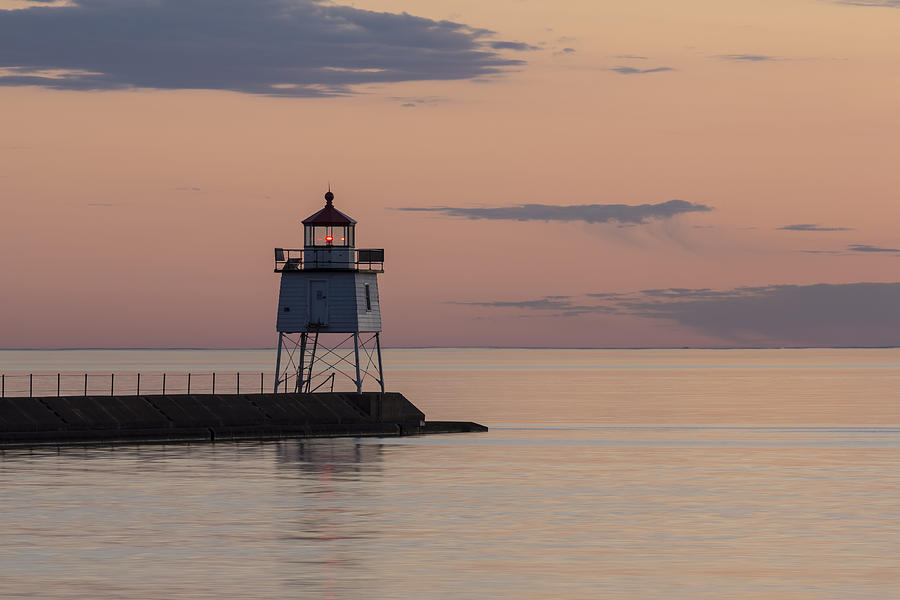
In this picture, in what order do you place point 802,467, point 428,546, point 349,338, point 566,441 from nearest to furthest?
point 428,546
point 802,467
point 349,338
point 566,441

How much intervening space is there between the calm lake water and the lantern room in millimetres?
9146

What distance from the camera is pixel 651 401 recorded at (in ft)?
467

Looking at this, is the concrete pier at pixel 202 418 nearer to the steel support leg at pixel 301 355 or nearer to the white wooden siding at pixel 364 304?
the steel support leg at pixel 301 355

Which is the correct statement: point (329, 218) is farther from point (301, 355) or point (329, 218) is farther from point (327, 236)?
point (301, 355)

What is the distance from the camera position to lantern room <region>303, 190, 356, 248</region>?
73250 mm

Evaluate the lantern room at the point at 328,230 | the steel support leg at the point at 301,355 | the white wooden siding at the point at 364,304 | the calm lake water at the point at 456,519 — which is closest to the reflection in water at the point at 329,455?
the calm lake water at the point at 456,519

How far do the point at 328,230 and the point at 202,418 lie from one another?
33.7 feet

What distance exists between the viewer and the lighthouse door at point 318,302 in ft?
240

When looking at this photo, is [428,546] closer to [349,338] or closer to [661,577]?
[661,577]

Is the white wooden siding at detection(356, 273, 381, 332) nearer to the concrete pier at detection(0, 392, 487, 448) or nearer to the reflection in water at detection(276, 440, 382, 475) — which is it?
the concrete pier at detection(0, 392, 487, 448)

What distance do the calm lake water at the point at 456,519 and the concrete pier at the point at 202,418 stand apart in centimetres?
125

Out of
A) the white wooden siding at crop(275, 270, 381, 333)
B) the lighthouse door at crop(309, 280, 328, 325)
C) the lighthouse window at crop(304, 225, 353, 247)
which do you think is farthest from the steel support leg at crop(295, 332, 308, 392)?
the lighthouse window at crop(304, 225, 353, 247)

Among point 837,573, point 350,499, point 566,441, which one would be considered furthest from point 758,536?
point 566,441

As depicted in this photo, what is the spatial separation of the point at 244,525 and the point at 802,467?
2941 cm
